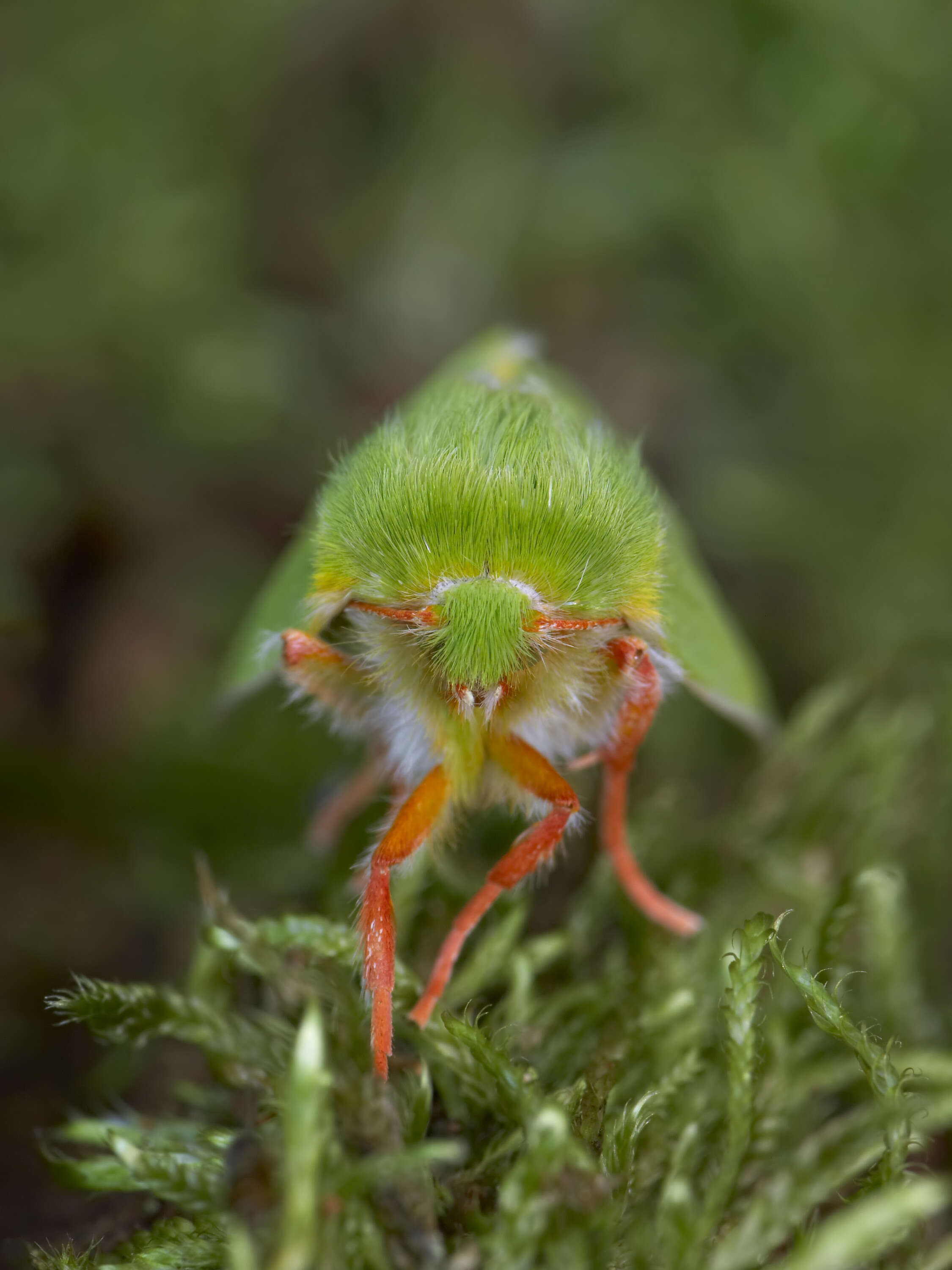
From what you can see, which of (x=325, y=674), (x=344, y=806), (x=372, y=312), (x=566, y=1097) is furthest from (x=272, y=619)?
(x=372, y=312)

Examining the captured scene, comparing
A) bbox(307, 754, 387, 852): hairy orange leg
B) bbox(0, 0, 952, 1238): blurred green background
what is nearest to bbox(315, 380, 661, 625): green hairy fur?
bbox(307, 754, 387, 852): hairy orange leg

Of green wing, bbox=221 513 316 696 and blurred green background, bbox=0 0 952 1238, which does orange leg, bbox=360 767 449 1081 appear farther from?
blurred green background, bbox=0 0 952 1238

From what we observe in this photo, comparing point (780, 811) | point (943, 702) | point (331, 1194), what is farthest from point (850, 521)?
point (331, 1194)

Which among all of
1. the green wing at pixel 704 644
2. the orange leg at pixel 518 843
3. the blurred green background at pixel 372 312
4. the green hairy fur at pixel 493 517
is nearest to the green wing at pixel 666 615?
the green wing at pixel 704 644

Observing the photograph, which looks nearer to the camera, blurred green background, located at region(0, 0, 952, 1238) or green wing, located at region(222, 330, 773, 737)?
green wing, located at region(222, 330, 773, 737)

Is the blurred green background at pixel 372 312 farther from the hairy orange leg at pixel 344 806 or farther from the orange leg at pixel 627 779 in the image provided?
the orange leg at pixel 627 779

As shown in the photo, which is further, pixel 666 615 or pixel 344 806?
pixel 344 806

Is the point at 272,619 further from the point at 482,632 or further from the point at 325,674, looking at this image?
the point at 482,632
